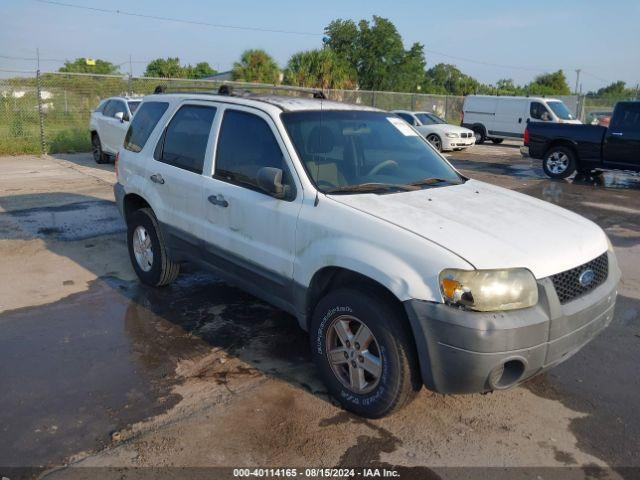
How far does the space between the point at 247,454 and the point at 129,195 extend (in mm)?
3416

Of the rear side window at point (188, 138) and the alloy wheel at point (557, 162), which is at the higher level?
the rear side window at point (188, 138)

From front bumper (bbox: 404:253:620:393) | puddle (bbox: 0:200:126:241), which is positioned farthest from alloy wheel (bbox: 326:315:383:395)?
puddle (bbox: 0:200:126:241)

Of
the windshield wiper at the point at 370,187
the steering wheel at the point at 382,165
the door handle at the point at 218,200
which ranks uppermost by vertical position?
the steering wheel at the point at 382,165

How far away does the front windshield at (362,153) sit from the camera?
3.85 metres

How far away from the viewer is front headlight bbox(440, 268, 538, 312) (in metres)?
2.88

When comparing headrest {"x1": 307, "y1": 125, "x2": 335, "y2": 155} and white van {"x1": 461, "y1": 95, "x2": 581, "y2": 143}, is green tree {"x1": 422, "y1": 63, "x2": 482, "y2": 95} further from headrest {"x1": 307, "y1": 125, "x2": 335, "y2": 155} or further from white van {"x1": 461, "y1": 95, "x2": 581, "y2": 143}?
headrest {"x1": 307, "y1": 125, "x2": 335, "y2": 155}

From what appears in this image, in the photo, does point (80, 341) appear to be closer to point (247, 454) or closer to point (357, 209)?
point (247, 454)

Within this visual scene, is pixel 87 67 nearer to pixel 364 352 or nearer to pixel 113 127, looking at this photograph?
pixel 113 127

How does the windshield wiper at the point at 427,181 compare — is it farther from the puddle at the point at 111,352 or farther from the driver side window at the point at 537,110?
the driver side window at the point at 537,110

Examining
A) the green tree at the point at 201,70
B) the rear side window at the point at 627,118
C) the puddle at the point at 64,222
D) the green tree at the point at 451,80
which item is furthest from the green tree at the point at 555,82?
the puddle at the point at 64,222

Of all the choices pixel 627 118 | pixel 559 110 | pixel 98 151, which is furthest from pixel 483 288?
pixel 559 110

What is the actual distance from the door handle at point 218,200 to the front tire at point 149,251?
1.08m

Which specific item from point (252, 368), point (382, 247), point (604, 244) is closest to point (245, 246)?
point (252, 368)

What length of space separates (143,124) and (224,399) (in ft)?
10.1
